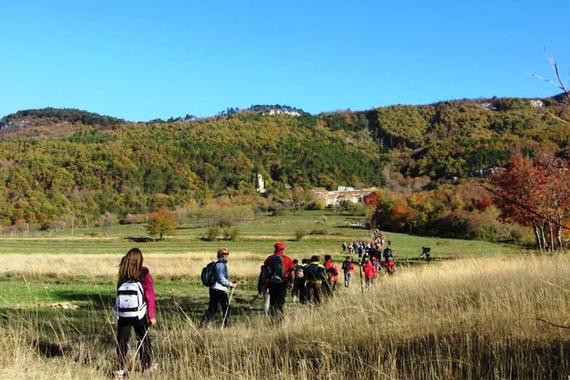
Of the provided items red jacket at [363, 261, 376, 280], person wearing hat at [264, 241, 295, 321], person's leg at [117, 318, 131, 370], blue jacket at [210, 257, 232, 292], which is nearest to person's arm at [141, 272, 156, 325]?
person's leg at [117, 318, 131, 370]

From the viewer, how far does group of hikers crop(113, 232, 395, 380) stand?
7.19m

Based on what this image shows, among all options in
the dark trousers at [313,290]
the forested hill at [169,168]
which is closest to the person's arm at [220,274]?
the dark trousers at [313,290]

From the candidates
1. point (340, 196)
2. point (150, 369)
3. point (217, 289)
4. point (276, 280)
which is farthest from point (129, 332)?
point (340, 196)

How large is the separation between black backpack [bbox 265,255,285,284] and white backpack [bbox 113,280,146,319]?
15.6 feet

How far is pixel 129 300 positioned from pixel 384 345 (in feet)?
9.63

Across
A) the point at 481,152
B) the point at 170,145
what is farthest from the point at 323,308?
the point at 170,145

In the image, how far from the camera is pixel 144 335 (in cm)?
690

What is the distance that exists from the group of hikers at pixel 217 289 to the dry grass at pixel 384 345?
32 cm

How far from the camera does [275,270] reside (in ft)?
38.8

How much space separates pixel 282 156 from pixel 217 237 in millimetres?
115025

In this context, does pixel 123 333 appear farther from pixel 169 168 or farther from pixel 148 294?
pixel 169 168

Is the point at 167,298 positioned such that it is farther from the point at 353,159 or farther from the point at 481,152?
the point at 353,159

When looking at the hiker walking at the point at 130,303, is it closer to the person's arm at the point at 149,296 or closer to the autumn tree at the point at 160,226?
the person's arm at the point at 149,296

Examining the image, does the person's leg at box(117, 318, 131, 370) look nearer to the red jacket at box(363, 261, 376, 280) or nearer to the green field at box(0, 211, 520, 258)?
the red jacket at box(363, 261, 376, 280)
